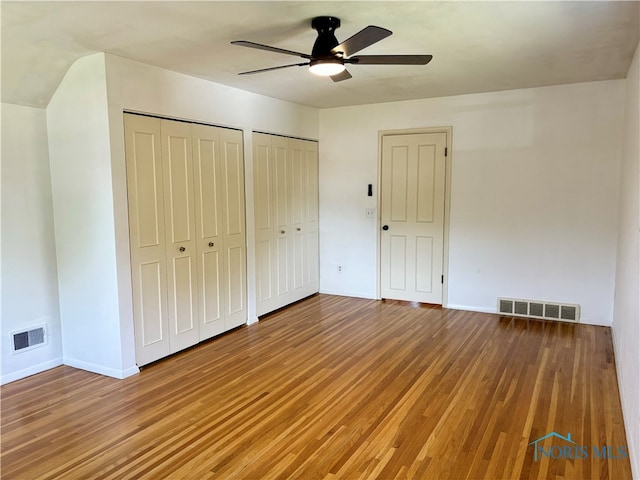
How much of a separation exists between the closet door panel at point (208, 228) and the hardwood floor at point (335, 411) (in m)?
0.32

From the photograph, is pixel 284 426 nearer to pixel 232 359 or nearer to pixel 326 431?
pixel 326 431

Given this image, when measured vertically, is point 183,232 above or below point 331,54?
below

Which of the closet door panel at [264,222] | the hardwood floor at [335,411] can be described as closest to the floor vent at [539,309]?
the hardwood floor at [335,411]

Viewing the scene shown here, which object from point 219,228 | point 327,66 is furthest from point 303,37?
point 219,228

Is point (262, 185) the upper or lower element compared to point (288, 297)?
upper

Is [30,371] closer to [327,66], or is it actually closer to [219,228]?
[219,228]

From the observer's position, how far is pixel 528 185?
482 cm

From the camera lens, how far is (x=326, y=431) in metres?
2.71

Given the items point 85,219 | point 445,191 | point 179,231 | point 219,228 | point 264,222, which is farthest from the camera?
point 445,191

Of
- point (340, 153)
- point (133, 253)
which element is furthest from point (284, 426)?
point (340, 153)

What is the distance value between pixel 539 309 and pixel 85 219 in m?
4.60

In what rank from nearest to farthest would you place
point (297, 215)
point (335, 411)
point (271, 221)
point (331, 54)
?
point (331, 54) → point (335, 411) → point (271, 221) → point (297, 215)

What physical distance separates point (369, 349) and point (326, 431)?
1419 millimetres

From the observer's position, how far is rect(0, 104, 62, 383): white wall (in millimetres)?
3443
